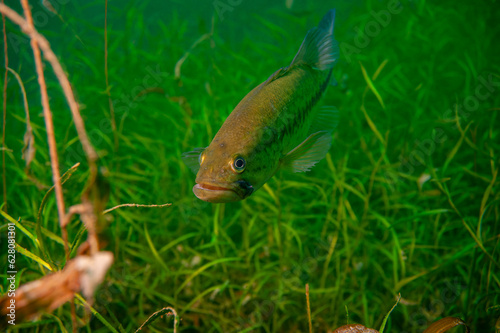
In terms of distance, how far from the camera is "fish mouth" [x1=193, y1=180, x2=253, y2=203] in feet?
5.40

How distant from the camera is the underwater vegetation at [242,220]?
82.8 inches

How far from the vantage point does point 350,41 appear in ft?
25.3

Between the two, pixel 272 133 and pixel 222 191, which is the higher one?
pixel 272 133

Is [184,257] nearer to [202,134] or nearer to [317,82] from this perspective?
[202,134]

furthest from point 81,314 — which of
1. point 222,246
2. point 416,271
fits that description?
point 416,271

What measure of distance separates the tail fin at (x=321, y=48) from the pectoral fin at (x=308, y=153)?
0.71 meters

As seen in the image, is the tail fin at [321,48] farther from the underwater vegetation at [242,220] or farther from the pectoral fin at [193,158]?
the pectoral fin at [193,158]

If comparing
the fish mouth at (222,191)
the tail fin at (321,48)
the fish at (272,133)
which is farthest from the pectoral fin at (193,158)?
the tail fin at (321,48)

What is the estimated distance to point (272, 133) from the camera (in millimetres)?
1963

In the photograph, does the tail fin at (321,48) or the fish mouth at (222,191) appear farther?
the tail fin at (321,48)

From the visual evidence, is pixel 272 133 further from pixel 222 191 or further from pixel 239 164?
pixel 222 191

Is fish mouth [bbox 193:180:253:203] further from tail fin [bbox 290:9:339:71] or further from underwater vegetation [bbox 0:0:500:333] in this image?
tail fin [bbox 290:9:339:71]

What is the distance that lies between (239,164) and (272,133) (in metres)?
0.34

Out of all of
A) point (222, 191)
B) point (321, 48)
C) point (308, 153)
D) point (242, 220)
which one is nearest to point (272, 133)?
point (308, 153)
